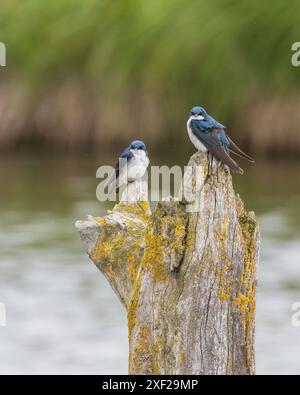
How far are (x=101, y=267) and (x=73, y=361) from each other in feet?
17.7

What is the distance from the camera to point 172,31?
2039 centimetres

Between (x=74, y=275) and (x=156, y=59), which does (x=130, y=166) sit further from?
(x=156, y=59)

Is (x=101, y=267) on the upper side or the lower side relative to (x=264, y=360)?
lower

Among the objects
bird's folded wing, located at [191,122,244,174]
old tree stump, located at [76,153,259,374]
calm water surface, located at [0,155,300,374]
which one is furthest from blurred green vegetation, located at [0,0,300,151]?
old tree stump, located at [76,153,259,374]

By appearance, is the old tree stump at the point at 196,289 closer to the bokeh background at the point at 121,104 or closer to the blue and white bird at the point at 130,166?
the blue and white bird at the point at 130,166

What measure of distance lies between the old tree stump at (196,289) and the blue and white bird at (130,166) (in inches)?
73.3

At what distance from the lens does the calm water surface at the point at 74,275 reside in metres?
10.7

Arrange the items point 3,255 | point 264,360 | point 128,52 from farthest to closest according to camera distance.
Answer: point 128,52 < point 3,255 < point 264,360

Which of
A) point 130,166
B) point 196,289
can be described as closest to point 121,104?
point 130,166

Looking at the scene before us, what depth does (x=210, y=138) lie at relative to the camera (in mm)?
5934

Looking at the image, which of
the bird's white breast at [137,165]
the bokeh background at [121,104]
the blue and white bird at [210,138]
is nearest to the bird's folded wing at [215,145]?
the blue and white bird at [210,138]

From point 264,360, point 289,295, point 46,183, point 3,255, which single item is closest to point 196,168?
point 264,360

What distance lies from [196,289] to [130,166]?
2.49 m
